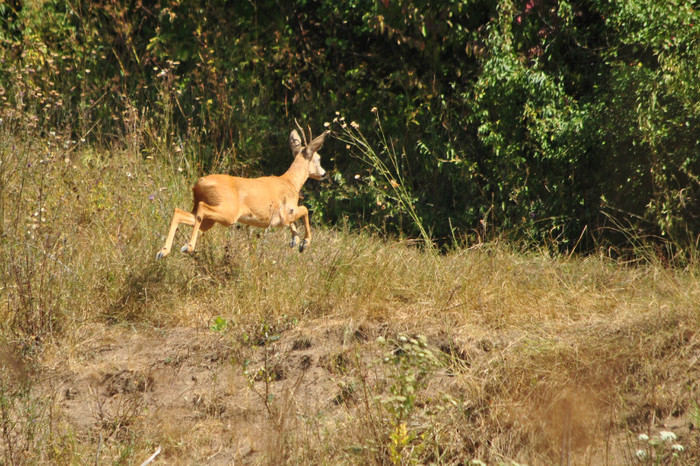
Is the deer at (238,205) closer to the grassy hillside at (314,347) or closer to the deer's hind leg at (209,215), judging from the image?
the deer's hind leg at (209,215)

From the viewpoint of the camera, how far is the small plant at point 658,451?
13.6 feet

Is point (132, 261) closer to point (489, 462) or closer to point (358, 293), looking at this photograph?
point (358, 293)

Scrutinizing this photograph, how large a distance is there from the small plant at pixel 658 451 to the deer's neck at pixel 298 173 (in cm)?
338

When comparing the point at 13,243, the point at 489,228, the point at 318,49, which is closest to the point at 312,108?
the point at 318,49

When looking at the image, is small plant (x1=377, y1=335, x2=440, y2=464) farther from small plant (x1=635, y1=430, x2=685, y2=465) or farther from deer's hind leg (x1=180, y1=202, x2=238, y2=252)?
deer's hind leg (x1=180, y1=202, x2=238, y2=252)

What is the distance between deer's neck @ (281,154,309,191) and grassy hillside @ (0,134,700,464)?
1.91 ft

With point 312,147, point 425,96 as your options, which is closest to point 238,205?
point 312,147

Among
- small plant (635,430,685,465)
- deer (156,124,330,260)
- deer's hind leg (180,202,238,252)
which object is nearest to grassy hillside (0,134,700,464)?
small plant (635,430,685,465)

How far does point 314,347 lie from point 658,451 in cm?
252

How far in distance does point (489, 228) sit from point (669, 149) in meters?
2.02

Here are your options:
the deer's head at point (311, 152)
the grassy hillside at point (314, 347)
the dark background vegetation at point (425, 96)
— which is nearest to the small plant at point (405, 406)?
the grassy hillside at point (314, 347)

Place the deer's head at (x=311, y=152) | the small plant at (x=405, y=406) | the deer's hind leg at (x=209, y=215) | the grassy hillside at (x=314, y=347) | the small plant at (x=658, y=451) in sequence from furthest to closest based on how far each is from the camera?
1. the deer's head at (x=311, y=152)
2. the deer's hind leg at (x=209, y=215)
3. the grassy hillside at (x=314, y=347)
4. the small plant at (x=405, y=406)
5. the small plant at (x=658, y=451)

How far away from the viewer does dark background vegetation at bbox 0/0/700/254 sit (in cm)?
737

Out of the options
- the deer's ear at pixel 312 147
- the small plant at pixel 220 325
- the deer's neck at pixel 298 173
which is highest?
the deer's ear at pixel 312 147
